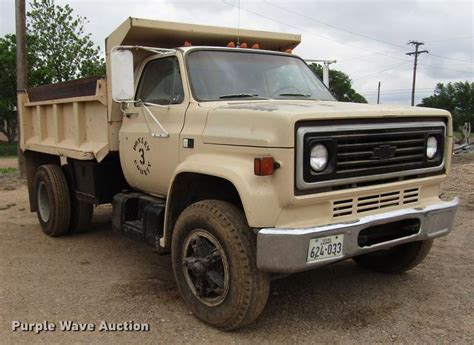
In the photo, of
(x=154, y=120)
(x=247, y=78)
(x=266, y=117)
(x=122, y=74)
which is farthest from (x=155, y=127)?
(x=266, y=117)

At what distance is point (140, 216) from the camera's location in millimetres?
5090

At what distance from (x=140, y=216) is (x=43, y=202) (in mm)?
2614

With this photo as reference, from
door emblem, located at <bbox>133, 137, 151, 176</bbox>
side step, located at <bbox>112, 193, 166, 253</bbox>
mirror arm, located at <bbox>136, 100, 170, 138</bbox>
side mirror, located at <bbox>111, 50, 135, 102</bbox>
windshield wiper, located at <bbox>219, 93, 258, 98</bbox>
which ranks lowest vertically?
side step, located at <bbox>112, 193, 166, 253</bbox>

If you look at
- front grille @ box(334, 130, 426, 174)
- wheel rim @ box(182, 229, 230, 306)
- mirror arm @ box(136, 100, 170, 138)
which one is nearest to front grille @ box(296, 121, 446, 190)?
front grille @ box(334, 130, 426, 174)

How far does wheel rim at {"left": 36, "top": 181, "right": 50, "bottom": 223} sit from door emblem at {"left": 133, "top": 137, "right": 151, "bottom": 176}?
2529 millimetres

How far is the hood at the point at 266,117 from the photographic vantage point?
3.34 meters

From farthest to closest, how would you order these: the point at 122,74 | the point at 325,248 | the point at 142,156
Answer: the point at 142,156 < the point at 122,74 < the point at 325,248

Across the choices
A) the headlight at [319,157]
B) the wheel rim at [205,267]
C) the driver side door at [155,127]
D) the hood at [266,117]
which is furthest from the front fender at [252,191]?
the driver side door at [155,127]

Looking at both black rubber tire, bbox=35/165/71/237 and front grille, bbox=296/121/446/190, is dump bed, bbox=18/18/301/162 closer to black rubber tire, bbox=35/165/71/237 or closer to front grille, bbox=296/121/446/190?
black rubber tire, bbox=35/165/71/237

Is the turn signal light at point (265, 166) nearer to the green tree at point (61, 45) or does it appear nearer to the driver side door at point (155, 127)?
the driver side door at point (155, 127)

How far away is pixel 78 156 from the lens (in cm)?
A: 579

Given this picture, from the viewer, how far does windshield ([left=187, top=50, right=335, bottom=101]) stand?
4.48 metres

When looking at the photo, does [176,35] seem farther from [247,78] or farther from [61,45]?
[61,45]

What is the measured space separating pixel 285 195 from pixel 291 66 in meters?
2.25
